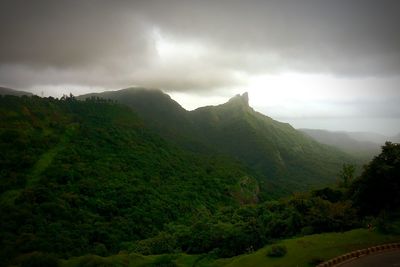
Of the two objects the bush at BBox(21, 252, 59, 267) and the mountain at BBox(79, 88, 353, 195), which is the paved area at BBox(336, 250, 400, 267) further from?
the mountain at BBox(79, 88, 353, 195)

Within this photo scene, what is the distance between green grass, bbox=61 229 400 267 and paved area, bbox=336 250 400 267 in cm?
162

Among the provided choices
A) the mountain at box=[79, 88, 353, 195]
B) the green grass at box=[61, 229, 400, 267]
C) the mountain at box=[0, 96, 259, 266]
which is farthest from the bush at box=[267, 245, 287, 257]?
the mountain at box=[79, 88, 353, 195]

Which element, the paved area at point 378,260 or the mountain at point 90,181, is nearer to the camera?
the paved area at point 378,260

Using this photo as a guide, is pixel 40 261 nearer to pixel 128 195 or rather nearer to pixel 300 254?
pixel 300 254

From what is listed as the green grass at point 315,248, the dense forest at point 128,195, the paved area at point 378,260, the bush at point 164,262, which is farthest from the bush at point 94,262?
the paved area at point 378,260

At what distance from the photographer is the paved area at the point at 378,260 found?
76.2 ft

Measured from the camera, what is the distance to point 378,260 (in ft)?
79.0

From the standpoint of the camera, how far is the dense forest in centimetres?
3566

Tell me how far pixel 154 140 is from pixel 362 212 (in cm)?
7126

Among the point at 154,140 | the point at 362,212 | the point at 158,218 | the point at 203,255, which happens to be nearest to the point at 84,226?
the point at 158,218

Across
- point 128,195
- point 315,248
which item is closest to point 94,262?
point 315,248

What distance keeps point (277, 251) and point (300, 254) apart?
5.27 ft

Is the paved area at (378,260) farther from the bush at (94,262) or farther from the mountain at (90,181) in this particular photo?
the mountain at (90,181)

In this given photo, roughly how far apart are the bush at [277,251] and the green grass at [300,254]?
29cm
